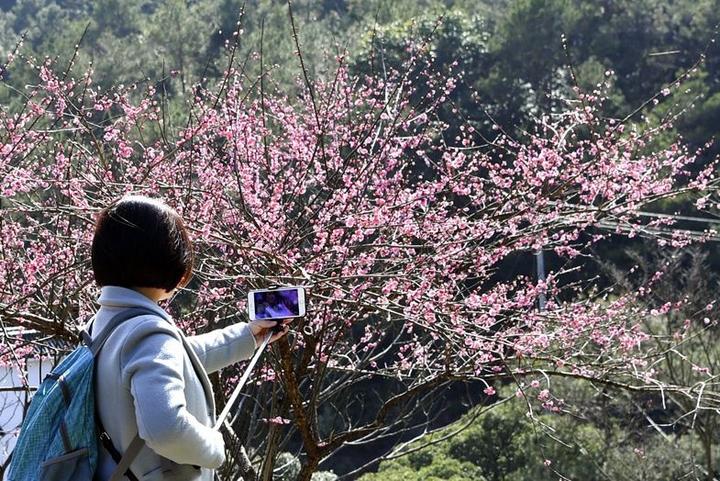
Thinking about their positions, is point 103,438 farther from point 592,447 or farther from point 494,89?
point 494,89

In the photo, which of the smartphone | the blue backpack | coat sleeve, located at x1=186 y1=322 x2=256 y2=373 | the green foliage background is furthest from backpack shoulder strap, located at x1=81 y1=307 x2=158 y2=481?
the green foliage background

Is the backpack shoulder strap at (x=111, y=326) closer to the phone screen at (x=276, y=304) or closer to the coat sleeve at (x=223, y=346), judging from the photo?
the coat sleeve at (x=223, y=346)

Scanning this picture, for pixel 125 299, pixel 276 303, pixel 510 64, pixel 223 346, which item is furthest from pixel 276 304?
pixel 510 64

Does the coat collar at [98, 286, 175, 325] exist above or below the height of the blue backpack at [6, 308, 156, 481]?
above

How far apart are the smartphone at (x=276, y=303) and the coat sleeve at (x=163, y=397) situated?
49cm

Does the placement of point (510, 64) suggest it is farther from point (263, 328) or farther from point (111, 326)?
point (111, 326)

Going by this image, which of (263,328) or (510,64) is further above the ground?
(263,328)

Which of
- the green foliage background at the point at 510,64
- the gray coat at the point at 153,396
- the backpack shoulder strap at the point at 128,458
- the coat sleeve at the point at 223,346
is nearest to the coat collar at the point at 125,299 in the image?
the gray coat at the point at 153,396

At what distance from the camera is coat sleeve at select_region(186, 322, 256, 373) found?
7.11 ft

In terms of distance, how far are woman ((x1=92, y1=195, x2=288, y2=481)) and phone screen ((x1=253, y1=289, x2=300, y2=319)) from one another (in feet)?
1.19

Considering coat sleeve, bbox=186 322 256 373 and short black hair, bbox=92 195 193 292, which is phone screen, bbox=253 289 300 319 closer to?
coat sleeve, bbox=186 322 256 373

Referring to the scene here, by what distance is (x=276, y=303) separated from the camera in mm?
2252

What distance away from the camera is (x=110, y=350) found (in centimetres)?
173

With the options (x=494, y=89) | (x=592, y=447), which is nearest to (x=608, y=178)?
(x=592, y=447)
